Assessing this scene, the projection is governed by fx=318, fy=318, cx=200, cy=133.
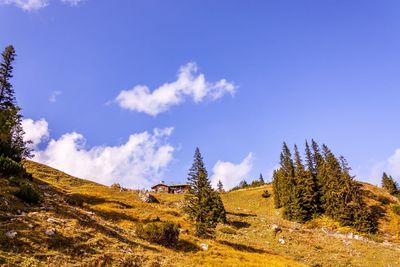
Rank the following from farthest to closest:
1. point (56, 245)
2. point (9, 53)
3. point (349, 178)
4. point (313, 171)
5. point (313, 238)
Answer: point (313, 171) → point (349, 178) → point (313, 238) → point (9, 53) → point (56, 245)

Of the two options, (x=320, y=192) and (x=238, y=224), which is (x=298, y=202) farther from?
(x=238, y=224)

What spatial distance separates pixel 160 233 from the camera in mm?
25266

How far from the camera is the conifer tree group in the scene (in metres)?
64.9

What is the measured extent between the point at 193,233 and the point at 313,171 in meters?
57.9

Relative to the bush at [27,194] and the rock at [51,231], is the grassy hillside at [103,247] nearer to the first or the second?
the rock at [51,231]

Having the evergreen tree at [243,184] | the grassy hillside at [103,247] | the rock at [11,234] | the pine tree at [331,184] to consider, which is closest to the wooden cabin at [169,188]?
the evergreen tree at [243,184]

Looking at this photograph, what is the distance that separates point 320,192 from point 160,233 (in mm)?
60085

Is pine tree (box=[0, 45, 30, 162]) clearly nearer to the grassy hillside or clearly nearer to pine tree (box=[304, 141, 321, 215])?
the grassy hillside

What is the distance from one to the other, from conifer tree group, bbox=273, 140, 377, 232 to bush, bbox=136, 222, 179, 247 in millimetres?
49865

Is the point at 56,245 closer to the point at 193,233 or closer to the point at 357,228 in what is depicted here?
the point at 193,233

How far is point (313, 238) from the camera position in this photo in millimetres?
50906

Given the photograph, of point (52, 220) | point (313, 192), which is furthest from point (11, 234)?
point (313, 192)

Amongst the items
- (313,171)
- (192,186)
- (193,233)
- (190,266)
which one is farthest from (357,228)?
(190,266)

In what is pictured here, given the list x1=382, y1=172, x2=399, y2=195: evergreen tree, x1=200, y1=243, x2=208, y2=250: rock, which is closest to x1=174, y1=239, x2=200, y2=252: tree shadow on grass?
x1=200, y1=243, x2=208, y2=250: rock
